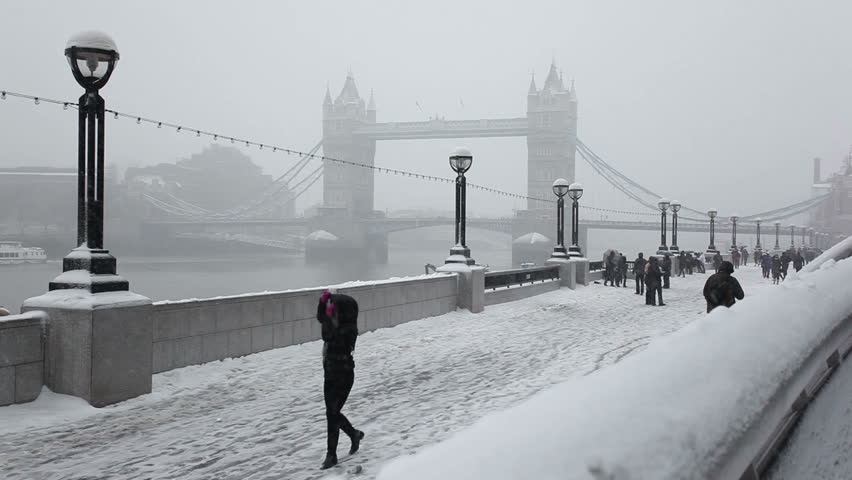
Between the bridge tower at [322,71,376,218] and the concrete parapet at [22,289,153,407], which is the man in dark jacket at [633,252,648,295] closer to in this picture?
the concrete parapet at [22,289,153,407]

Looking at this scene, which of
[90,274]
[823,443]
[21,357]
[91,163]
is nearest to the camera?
[823,443]

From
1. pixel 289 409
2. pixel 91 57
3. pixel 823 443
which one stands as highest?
pixel 91 57

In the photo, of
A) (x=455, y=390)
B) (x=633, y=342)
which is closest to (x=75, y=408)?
(x=455, y=390)

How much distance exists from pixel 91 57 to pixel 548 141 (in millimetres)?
121167

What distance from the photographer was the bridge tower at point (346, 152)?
13838 centimetres

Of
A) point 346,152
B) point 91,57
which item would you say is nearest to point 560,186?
point 91,57

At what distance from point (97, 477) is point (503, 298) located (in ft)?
44.5

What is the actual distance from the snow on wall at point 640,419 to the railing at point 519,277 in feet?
49.9

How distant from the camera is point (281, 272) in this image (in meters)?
79.0

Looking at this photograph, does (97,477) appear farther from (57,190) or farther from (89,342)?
(57,190)

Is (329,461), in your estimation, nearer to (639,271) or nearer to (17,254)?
(639,271)

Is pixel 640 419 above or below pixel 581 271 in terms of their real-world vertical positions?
above

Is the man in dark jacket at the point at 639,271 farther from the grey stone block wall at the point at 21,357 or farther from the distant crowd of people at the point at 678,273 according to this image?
the grey stone block wall at the point at 21,357

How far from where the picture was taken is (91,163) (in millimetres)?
7492
